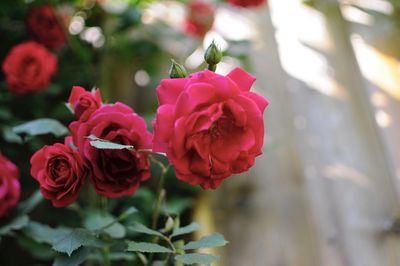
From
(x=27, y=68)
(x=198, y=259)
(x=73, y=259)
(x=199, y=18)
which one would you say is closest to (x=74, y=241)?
(x=73, y=259)

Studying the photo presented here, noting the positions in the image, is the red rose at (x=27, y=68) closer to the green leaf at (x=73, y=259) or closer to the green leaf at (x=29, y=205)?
the green leaf at (x=29, y=205)

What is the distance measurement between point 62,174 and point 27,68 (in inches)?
18.2

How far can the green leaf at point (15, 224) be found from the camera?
732 millimetres

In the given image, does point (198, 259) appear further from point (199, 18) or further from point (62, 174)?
point (199, 18)

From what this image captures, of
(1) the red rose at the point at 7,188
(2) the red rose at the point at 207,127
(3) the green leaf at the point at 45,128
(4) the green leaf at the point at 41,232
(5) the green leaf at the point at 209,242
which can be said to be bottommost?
(4) the green leaf at the point at 41,232

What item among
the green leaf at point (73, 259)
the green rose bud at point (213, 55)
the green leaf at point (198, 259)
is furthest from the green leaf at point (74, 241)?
the green rose bud at point (213, 55)

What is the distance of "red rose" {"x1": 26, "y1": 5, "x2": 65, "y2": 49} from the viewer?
1.11m

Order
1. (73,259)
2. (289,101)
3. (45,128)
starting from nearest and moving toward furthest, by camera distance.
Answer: (73,259), (45,128), (289,101)

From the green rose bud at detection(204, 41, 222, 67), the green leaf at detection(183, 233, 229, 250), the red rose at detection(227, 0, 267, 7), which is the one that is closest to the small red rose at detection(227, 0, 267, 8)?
the red rose at detection(227, 0, 267, 7)

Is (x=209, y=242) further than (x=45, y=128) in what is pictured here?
No

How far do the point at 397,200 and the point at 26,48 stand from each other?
80cm

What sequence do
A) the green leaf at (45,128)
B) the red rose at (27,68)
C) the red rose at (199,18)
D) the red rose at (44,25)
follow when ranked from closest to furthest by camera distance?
the green leaf at (45,128) → the red rose at (27,68) → the red rose at (44,25) → the red rose at (199,18)

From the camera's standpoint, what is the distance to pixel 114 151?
1.96 feet

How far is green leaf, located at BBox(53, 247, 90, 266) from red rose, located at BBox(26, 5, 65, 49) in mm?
647
